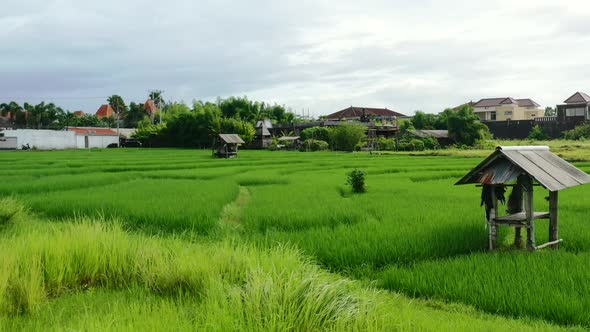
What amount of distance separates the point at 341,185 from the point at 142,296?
9409 millimetres

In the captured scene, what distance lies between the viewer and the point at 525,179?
599 cm

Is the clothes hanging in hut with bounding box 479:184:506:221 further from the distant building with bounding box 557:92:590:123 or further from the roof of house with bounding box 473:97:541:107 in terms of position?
the roof of house with bounding box 473:97:541:107

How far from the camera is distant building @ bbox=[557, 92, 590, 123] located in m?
45.7

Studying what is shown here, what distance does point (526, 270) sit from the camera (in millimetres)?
4715

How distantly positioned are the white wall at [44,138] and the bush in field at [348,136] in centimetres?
3007

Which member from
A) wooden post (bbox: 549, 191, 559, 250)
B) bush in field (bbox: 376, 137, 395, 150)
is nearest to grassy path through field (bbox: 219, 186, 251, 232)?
wooden post (bbox: 549, 191, 559, 250)

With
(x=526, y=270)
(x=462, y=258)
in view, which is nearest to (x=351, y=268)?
(x=462, y=258)

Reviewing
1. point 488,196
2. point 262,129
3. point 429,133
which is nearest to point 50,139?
point 262,129

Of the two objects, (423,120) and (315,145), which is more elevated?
(423,120)

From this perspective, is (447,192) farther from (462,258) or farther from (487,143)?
(487,143)

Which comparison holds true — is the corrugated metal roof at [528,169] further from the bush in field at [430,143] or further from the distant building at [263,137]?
the distant building at [263,137]

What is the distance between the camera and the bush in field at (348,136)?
1642 inches

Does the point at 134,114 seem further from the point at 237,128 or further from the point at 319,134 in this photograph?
the point at 319,134

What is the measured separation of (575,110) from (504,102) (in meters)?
17.3
